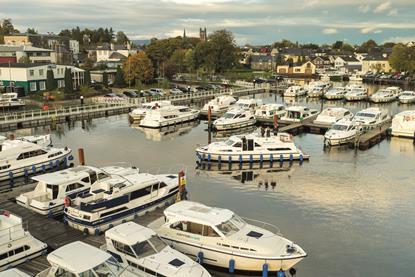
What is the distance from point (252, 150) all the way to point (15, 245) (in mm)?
21387

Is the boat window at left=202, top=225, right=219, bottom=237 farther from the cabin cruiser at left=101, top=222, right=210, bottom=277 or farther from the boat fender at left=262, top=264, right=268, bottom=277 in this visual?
the boat fender at left=262, top=264, right=268, bottom=277

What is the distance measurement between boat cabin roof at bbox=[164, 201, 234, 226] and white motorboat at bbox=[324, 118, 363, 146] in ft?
78.8

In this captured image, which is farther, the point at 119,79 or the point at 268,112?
the point at 119,79

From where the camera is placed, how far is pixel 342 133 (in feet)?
133

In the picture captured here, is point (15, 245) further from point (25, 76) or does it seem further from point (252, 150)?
point (25, 76)

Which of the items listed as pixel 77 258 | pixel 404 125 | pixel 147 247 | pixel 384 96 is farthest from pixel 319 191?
pixel 384 96

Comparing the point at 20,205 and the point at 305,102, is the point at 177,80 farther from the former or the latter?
the point at 20,205

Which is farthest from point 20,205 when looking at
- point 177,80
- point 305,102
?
point 177,80

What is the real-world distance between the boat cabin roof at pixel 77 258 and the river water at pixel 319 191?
933cm

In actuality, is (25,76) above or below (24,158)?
above

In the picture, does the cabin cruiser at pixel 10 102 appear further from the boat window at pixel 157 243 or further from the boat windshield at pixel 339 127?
the boat window at pixel 157 243

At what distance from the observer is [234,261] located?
57.0 ft

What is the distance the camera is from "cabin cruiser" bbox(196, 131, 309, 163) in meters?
34.3

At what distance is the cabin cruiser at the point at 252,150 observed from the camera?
34.3 meters
